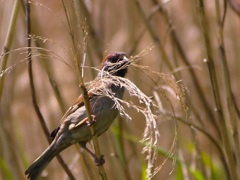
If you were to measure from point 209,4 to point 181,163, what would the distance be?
2278mm

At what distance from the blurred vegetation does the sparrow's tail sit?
5.9 inches

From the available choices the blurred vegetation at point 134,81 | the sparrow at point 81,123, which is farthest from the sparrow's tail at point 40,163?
the blurred vegetation at point 134,81

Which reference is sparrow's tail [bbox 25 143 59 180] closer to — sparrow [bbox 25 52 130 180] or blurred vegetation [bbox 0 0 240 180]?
sparrow [bbox 25 52 130 180]

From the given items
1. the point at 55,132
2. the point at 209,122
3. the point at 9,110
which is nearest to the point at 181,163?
the point at 209,122

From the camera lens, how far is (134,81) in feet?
11.3

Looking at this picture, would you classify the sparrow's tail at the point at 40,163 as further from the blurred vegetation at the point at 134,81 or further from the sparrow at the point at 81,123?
the blurred vegetation at the point at 134,81

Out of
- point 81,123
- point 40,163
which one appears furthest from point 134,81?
point 40,163

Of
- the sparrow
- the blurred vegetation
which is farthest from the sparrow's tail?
the blurred vegetation

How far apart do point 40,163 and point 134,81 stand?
109 centimetres

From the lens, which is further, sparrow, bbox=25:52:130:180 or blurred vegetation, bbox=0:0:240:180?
sparrow, bbox=25:52:130:180

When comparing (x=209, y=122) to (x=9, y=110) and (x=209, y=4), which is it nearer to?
(x=9, y=110)

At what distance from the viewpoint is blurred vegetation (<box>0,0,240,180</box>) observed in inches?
94.0

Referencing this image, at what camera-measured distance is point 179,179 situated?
2.82 meters

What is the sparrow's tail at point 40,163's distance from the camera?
8.04ft
